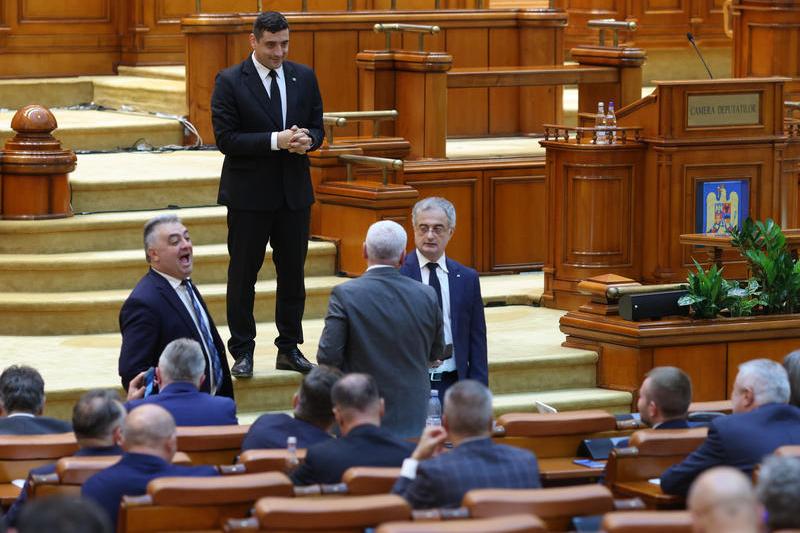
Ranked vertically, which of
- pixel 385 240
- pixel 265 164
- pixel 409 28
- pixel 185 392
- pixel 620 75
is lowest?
pixel 185 392

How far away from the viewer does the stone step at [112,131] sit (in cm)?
977

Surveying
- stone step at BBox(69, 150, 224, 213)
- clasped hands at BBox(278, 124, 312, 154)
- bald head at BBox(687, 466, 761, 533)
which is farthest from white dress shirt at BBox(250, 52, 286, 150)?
bald head at BBox(687, 466, 761, 533)

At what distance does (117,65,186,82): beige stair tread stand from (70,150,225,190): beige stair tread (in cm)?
98

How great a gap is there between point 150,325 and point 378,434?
53.8 inches

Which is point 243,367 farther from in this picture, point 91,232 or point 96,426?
point 96,426

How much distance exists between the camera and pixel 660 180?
875 centimetres

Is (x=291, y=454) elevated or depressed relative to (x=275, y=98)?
depressed

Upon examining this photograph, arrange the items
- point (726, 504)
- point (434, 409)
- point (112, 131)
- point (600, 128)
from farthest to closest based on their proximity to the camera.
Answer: point (112, 131) < point (600, 128) < point (434, 409) < point (726, 504)

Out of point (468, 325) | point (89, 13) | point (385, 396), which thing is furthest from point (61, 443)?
point (89, 13)

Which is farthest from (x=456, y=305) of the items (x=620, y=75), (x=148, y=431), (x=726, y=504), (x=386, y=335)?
(x=620, y=75)

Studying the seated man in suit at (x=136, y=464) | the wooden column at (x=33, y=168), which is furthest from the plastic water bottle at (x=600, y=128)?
the seated man in suit at (x=136, y=464)

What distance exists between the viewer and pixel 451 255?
30.9ft

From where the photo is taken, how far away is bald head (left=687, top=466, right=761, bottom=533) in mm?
3152

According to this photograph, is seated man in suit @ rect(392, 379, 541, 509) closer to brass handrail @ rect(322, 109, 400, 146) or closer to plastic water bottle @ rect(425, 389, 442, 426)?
plastic water bottle @ rect(425, 389, 442, 426)
